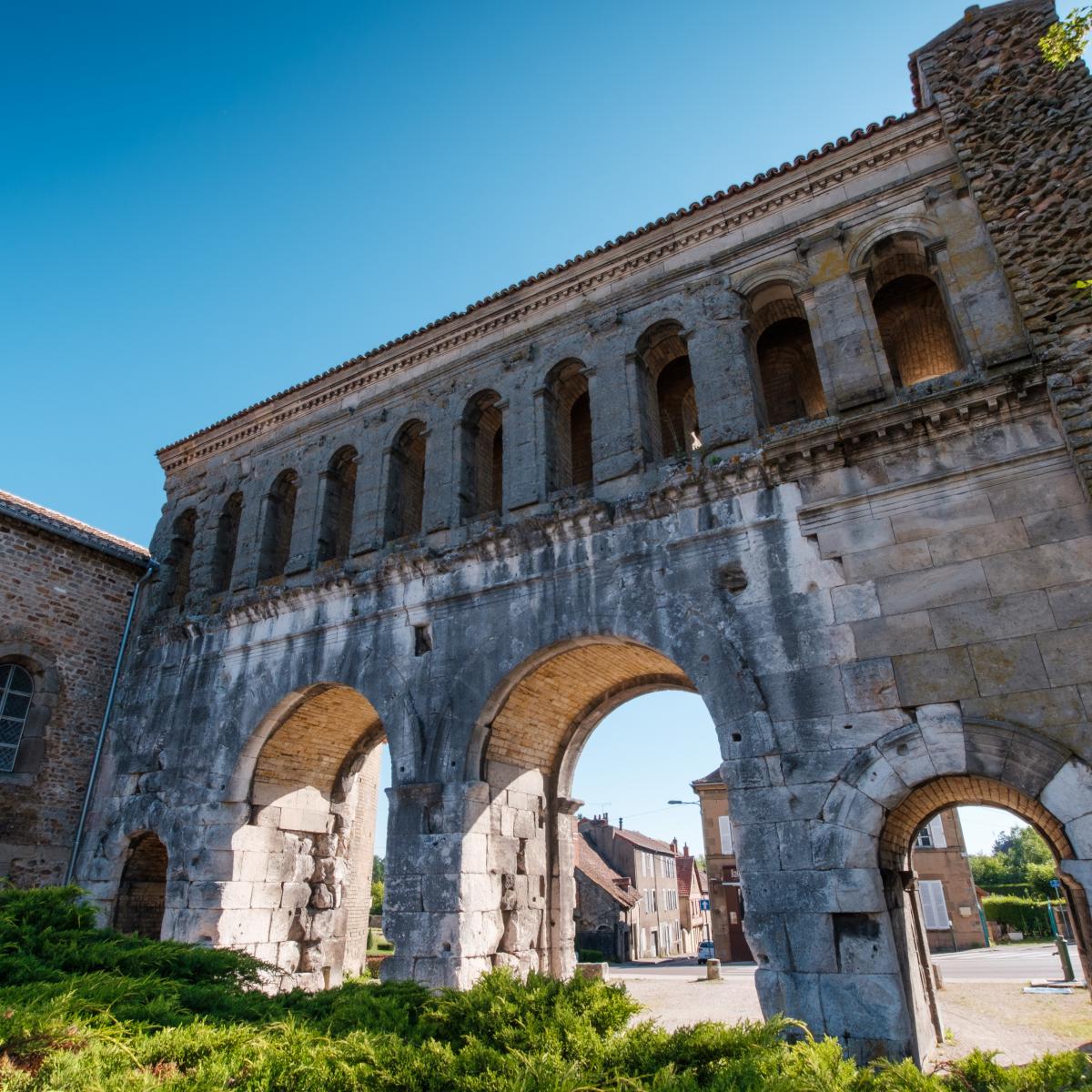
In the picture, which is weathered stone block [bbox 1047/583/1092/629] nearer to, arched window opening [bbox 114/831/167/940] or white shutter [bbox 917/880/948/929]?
arched window opening [bbox 114/831/167/940]

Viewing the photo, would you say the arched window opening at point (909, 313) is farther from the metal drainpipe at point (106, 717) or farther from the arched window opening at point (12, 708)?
the arched window opening at point (12, 708)

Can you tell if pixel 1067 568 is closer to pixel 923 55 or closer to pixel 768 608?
pixel 768 608

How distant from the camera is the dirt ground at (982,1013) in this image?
854 cm

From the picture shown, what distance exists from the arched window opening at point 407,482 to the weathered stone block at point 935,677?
23.3ft

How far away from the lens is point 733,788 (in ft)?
24.1

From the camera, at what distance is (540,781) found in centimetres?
1038

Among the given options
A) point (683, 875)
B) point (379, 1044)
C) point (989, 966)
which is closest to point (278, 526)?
point (379, 1044)

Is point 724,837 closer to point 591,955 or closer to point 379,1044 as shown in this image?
point 591,955

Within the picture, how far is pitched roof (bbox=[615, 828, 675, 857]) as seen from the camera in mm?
38162

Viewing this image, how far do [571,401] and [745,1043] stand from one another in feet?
30.4

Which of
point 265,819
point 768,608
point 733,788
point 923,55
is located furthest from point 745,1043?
point 923,55

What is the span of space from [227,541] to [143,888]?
18.9 ft

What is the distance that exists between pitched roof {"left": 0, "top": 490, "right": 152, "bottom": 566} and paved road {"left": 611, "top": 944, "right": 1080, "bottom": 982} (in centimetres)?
1542

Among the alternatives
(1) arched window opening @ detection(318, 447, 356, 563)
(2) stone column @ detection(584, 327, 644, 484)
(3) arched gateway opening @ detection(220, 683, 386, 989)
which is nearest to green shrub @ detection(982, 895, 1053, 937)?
(3) arched gateway opening @ detection(220, 683, 386, 989)
